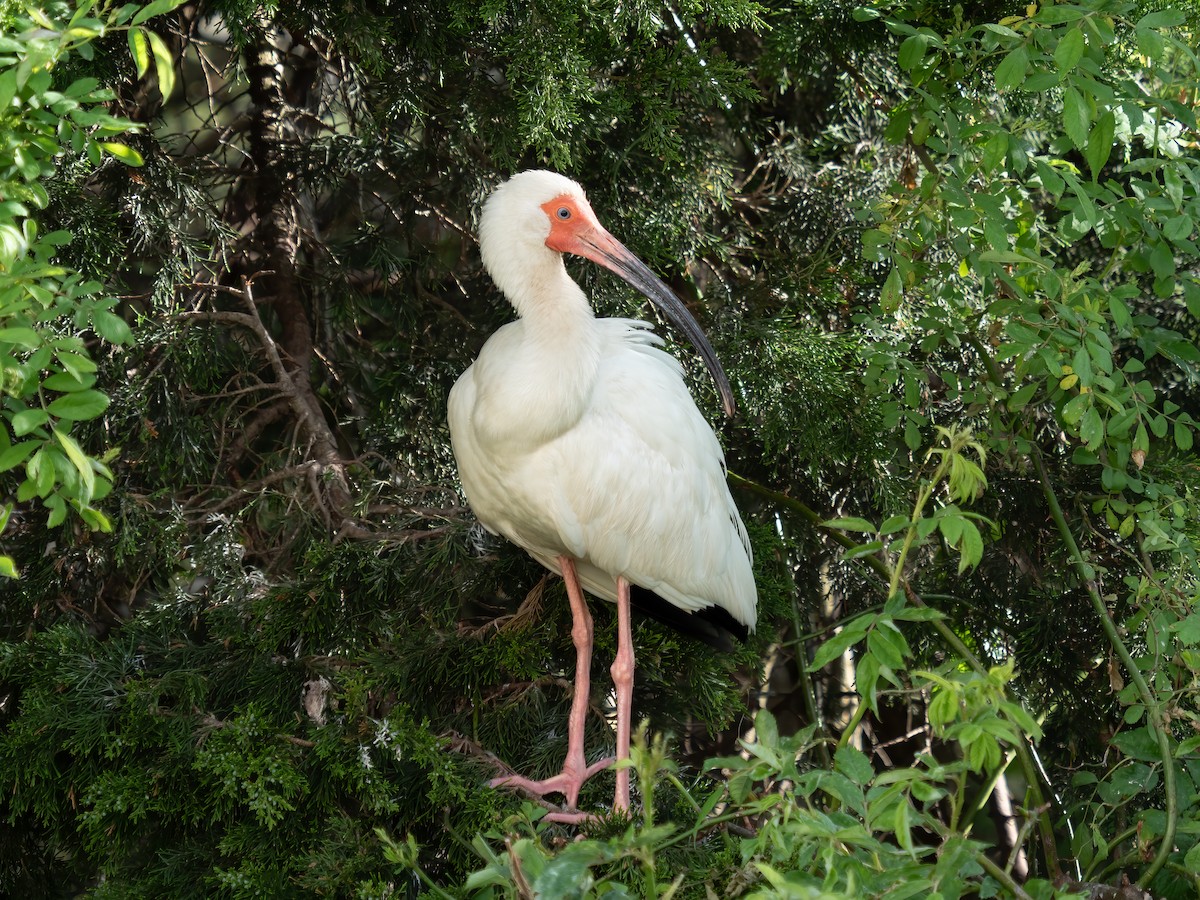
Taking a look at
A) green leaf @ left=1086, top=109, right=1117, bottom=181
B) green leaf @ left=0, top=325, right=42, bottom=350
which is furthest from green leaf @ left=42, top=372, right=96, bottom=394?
green leaf @ left=1086, top=109, right=1117, bottom=181

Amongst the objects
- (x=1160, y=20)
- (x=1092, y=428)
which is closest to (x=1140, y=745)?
(x=1092, y=428)

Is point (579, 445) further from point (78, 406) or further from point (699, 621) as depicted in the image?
point (78, 406)

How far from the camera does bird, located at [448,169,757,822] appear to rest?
3.25 meters

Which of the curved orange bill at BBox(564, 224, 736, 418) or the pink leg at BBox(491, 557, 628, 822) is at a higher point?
the curved orange bill at BBox(564, 224, 736, 418)

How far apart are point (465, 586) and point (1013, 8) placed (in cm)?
235

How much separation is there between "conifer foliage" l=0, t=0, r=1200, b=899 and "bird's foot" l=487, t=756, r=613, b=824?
5 cm

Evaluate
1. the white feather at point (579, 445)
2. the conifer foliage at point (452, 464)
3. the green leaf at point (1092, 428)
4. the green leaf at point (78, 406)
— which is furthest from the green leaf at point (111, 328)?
the green leaf at point (1092, 428)

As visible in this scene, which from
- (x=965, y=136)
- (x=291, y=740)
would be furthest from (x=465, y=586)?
(x=965, y=136)

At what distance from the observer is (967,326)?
356 cm

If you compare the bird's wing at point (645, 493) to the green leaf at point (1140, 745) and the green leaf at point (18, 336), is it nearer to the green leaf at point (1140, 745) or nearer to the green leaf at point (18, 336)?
the green leaf at point (1140, 745)

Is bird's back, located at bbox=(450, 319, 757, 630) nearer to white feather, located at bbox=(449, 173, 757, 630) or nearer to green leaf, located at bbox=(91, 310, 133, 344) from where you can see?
white feather, located at bbox=(449, 173, 757, 630)

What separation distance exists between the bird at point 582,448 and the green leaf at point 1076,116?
1.25 metres

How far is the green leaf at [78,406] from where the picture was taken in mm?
1827

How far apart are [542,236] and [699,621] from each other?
1.19 meters
